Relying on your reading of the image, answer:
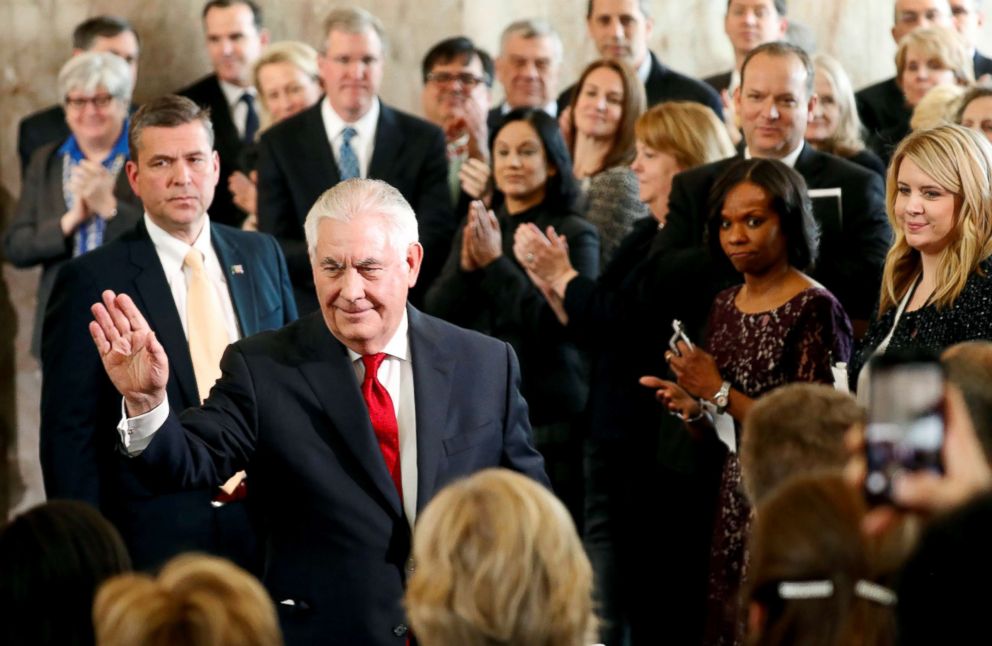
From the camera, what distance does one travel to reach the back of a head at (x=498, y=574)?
2.47m

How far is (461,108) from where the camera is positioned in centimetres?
698

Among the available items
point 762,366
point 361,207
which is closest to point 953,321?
point 762,366

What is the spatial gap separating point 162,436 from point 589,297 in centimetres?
246

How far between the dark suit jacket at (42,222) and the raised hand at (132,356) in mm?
3531

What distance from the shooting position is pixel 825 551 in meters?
2.21

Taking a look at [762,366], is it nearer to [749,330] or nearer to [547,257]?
[749,330]

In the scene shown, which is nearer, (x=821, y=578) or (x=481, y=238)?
(x=821, y=578)

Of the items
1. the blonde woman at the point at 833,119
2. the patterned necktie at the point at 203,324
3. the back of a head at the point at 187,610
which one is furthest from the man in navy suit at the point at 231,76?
the back of a head at the point at 187,610

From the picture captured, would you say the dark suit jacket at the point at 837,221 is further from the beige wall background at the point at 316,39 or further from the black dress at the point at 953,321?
the beige wall background at the point at 316,39

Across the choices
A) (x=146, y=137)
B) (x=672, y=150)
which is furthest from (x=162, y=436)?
(x=672, y=150)

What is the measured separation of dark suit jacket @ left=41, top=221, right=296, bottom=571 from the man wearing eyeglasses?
2.22 meters

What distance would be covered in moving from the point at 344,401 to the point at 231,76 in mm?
4460

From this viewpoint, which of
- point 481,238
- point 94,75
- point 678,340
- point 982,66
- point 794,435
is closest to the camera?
point 794,435

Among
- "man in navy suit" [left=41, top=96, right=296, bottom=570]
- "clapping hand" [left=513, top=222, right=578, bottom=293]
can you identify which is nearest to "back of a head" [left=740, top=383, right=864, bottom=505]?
"man in navy suit" [left=41, top=96, right=296, bottom=570]
